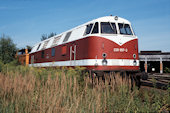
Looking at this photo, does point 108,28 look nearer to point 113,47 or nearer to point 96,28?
point 96,28

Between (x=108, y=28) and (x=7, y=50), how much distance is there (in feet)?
57.7

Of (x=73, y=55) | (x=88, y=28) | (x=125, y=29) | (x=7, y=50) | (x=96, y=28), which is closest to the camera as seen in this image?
(x=96, y=28)

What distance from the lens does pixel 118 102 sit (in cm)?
464

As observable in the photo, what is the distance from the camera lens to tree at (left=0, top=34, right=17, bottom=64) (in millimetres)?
21609

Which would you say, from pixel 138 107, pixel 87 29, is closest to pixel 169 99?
pixel 138 107

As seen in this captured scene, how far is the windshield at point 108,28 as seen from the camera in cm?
823

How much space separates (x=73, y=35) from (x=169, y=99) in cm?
632

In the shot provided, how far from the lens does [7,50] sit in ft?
72.4

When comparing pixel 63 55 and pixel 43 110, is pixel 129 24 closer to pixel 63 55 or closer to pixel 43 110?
pixel 63 55

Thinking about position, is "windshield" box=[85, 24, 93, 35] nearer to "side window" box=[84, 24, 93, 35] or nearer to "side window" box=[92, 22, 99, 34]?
"side window" box=[84, 24, 93, 35]

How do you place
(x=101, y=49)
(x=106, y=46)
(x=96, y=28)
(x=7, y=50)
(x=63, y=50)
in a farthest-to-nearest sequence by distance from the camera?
(x=7, y=50)
(x=63, y=50)
(x=96, y=28)
(x=106, y=46)
(x=101, y=49)

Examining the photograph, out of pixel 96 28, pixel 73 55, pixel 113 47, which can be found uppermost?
pixel 96 28

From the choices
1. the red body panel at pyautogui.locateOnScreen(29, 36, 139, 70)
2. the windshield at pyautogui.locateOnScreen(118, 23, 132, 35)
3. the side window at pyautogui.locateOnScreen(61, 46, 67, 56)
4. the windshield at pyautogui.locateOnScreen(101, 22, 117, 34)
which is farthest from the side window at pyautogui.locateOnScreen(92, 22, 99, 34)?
the side window at pyautogui.locateOnScreen(61, 46, 67, 56)

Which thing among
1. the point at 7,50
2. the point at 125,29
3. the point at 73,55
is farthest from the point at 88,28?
the point at 7,50
